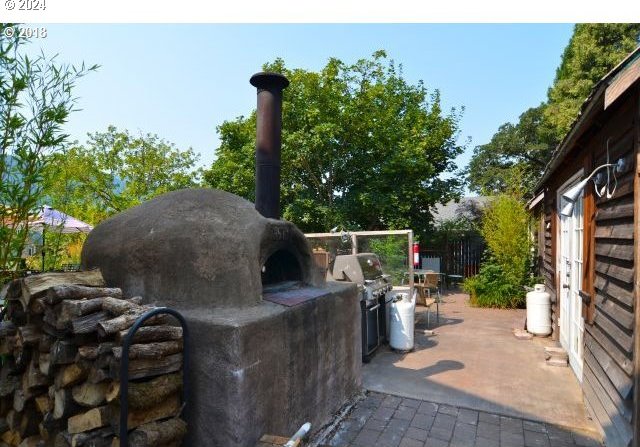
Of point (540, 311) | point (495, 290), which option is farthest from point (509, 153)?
point (540, 311)

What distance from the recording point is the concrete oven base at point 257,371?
96.3 inches

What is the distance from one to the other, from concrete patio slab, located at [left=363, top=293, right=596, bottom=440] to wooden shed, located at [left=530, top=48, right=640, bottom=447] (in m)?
0.29

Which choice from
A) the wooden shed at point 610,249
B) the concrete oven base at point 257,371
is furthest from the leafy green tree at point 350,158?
the concrete oven base at point 257,371

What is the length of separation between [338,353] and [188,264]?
74.0 inches

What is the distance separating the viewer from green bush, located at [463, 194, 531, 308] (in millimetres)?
9438

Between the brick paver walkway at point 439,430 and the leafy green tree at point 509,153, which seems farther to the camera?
the leafy green tree at point 509,153

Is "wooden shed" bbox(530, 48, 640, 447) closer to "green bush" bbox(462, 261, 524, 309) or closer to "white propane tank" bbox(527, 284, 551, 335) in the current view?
"white propane tank" bbox(527, 284, 551, 335)

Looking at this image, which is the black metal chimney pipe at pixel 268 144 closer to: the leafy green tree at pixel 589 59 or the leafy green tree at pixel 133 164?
the leafy green tree at pixel 133 164

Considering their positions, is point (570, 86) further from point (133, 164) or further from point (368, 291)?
point (133, 164)

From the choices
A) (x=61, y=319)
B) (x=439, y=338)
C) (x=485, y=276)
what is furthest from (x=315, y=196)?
(x=61, y=319)

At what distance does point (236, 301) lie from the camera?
2.86 meters

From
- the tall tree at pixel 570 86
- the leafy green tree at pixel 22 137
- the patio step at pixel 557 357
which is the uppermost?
the tall tree at pixel 570 86

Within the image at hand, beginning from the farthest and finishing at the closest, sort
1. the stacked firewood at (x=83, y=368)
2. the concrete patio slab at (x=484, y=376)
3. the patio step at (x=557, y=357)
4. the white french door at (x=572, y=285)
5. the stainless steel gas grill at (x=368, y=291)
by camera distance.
Answer: the stainless steel gas grill at (x=368, y=291) < the patio step at (x=557, y=357) < the white french door at (x=572, y=285) < the concrete patio slab at (x=484, y=376) < the stacked firewood at (x=83, y=368)

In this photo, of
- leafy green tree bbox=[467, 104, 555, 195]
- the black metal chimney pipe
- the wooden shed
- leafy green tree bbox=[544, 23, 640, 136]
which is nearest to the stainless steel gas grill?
the black metal chimney pipe
